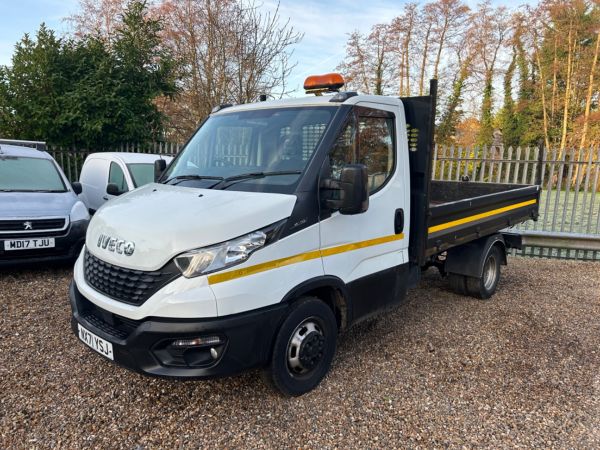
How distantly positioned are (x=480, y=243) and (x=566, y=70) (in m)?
24.6

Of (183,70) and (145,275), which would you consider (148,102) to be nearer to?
(183,70)

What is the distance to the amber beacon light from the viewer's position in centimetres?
362

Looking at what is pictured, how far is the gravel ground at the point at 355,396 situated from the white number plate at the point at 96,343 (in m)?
0.46

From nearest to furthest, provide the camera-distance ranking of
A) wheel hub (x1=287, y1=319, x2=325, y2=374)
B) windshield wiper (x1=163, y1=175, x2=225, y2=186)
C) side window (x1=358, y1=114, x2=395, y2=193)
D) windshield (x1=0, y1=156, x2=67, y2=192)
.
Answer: wheel hub (x1=287, y1=319, x2=325, y2=374) < windshield wiper (x1=163, y1=175, x2=225, y2=186) < side window (x1=358, y1=114, x2=395, y2=193) < windshield (x1=0, y1=156, x2=67, y2=192)

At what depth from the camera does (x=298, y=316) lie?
285 cm

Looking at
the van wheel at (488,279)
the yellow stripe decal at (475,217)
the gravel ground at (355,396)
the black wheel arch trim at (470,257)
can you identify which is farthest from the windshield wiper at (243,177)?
the van wheel at (488,279)

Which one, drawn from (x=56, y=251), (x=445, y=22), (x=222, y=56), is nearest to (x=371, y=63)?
(x=445, y=22)

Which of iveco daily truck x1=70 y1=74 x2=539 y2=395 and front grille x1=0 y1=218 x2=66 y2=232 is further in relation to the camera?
front grille x1=0 y1=218 x2=66 y2=232

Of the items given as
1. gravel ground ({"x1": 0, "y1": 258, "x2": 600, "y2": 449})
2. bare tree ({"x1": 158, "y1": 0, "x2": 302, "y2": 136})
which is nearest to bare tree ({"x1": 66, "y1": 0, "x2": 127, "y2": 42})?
bare tree ({"x1": 158, "y1": 0, "x2": 302, "y2": 136})

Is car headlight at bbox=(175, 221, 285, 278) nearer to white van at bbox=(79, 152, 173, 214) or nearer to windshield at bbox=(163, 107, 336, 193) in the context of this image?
windshield at bbox=(163, 107, 336, 193)

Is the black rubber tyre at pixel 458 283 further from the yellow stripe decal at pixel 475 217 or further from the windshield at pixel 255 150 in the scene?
the windshield at pixel 255 150

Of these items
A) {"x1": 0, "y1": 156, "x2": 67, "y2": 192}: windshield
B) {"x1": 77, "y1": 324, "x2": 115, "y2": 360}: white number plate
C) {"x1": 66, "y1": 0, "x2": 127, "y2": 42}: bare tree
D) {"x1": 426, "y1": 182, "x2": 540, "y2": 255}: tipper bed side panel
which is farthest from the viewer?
{"x1": 66, "y1": 0, "x2": 127, "y2": 42}: bare tree

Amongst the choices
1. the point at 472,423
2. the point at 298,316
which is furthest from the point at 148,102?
the point at 472,423

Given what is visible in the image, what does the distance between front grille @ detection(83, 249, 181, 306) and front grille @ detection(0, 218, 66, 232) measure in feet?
10.1
